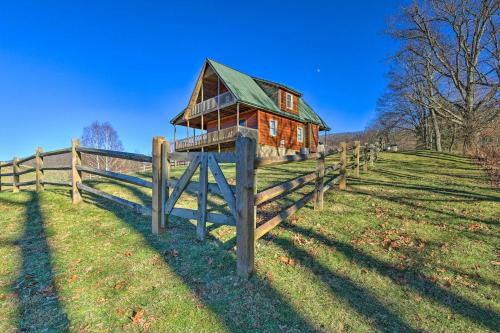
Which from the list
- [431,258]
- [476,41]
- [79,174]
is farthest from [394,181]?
[476,41]

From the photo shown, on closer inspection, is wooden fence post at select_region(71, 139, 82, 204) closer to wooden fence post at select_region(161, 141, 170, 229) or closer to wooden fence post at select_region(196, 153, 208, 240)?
wooden fence post at select_region(161, 141, 170, 229)

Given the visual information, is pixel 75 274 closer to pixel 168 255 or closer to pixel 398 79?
pixel 168 255

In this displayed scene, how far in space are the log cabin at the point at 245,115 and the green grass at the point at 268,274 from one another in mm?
15616

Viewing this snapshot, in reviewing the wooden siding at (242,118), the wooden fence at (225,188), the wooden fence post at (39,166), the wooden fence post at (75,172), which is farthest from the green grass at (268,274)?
the wooden siding at (242,118)

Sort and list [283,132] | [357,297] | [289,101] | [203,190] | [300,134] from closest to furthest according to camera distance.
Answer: [357,297] < [203,190] < [283,132] < [289,101] < [300,134]

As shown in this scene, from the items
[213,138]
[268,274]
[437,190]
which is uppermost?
[213,138]

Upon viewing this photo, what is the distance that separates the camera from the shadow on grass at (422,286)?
9.23ft

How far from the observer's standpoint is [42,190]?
9.20 metres

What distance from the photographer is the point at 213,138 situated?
22.5 meters

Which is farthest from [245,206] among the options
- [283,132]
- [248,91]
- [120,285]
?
[283,132]

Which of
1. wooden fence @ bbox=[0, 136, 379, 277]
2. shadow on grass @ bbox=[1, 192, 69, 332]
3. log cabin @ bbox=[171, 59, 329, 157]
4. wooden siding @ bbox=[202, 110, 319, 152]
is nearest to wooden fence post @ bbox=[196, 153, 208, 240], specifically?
wooden fence @ bbox=[0, 136, 379, 277]

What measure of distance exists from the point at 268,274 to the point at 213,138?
19.6 meters

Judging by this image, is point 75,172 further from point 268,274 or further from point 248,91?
point 248,91

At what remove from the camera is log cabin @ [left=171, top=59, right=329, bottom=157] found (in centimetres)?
2170
